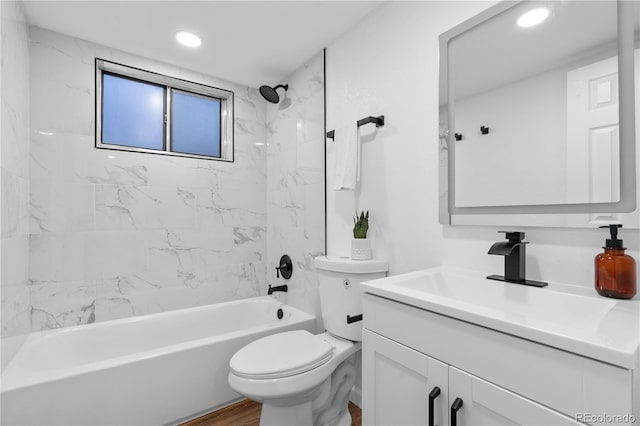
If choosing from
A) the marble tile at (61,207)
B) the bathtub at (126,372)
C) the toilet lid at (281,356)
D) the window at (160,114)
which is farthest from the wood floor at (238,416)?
the window at (160,114)

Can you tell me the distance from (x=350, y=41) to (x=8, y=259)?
7.44 ft

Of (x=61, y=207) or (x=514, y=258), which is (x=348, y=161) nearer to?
(x=514, y=258)

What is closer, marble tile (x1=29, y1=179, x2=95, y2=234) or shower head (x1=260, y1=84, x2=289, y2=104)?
marble tile (x1=29, y1=179, x2=95, y2=234)

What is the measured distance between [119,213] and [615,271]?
267 cm

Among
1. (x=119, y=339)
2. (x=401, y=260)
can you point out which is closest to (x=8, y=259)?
(x=119, y=339)

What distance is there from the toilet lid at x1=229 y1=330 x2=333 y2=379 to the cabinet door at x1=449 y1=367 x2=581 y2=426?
2.43ft

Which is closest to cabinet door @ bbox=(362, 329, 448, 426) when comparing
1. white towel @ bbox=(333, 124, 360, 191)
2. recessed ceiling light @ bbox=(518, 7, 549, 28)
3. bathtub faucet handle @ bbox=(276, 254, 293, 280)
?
white towel @ bbox=(333, 124, 360, 191)

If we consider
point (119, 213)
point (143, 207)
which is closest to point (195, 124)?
point (143, 207)

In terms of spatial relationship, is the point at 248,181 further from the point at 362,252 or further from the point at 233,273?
the point at 362,252

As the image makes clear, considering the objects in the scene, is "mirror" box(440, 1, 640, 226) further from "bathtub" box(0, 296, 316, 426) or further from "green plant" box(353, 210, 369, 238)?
"bathtub" box(0, 296, 316, 426)

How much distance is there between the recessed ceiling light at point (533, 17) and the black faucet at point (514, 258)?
0.79m

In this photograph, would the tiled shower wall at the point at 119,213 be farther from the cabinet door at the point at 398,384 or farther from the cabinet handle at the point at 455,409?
the cabinet handle at the point at 455,409

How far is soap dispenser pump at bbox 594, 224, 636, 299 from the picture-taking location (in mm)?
875

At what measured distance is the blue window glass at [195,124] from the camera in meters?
2.58
